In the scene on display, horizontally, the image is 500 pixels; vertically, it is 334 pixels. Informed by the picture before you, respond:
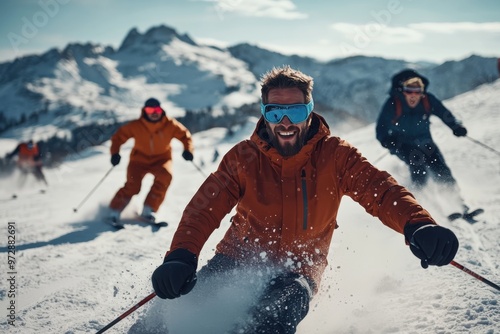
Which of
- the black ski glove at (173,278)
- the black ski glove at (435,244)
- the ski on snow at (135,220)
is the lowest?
the black ski glove at (173,278)

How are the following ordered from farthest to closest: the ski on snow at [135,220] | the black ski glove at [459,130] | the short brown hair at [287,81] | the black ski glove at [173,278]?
the black ski glove at [459,130] → the ski on snow at [135,220] → the short brown hair at [287,81] → the black ski glove at [173,278]

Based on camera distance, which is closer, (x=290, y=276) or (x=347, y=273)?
(x=290, y=276)

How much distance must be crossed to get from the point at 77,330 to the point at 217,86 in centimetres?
15078

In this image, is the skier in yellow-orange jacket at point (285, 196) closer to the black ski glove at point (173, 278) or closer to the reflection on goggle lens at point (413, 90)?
the black ski glove at point (173, 278)

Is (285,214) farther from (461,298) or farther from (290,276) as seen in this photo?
(461,298)

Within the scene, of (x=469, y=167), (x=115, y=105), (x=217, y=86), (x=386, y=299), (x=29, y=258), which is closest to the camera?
(x=386, y=299)

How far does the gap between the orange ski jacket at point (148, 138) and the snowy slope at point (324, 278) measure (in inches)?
40.9

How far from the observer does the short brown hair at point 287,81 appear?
8.23 feet

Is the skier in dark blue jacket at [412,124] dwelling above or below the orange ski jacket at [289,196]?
above

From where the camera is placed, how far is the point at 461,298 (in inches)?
99.1

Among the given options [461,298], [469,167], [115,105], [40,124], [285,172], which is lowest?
[461,298]

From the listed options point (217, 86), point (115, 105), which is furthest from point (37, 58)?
point (217, 86)

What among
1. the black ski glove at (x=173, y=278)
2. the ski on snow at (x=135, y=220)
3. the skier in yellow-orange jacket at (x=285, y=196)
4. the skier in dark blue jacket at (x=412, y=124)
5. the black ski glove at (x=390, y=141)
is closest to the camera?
the black ski glove at (x=173, y=278)

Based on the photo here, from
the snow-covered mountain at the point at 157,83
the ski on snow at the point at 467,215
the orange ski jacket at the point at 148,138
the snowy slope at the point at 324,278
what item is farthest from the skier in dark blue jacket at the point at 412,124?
the snow-covered mountain at the point at 157,83
